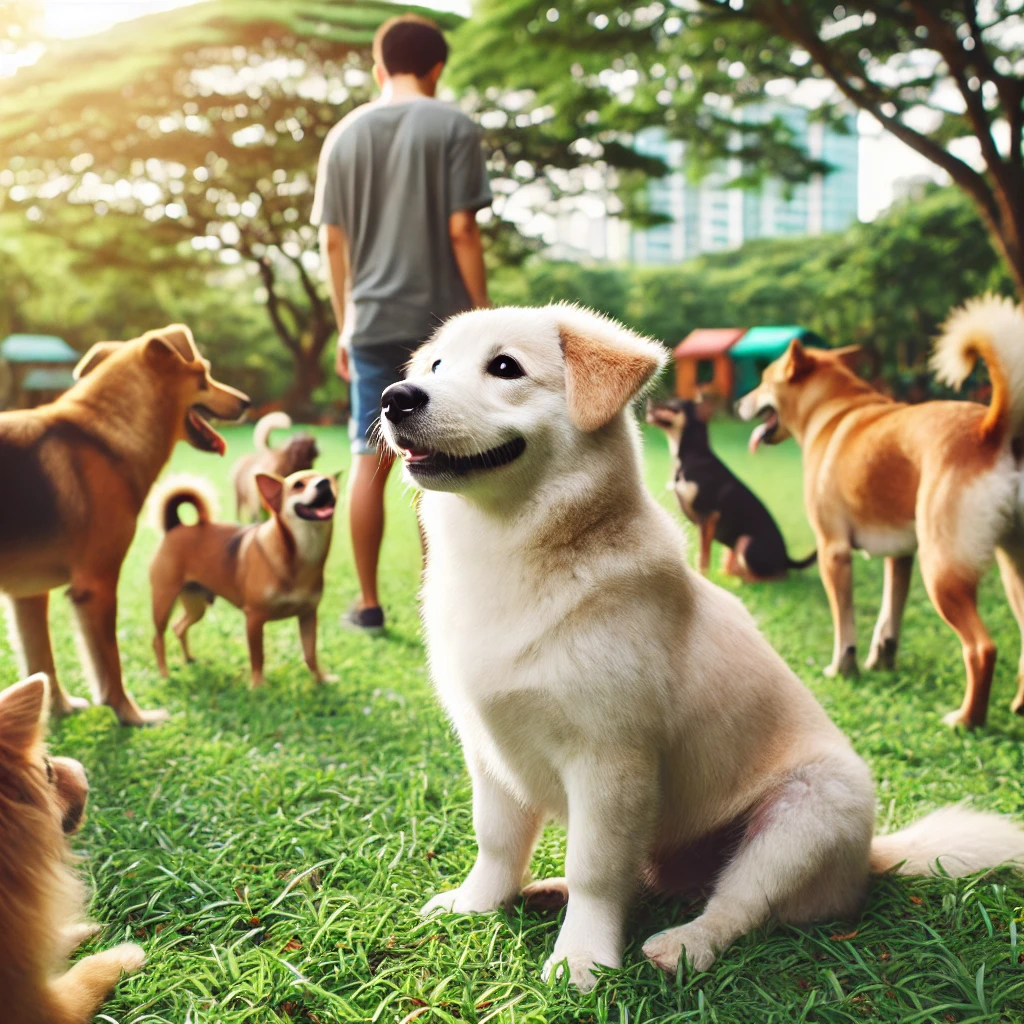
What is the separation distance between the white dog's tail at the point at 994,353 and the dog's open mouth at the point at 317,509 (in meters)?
2.26

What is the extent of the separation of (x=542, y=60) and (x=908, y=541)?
28.1 feet

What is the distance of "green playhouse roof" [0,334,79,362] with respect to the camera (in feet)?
62.8

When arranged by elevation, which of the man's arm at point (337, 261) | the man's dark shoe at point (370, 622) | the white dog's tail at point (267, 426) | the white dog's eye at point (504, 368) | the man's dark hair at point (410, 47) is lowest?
the man's dark shoe at point (370, 622)

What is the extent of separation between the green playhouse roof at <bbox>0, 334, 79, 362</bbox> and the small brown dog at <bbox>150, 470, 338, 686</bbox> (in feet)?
59.1

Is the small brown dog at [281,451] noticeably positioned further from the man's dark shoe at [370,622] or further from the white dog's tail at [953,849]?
the white dog's tail at [953,849]

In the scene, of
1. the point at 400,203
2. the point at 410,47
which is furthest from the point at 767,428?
the point at 410,47

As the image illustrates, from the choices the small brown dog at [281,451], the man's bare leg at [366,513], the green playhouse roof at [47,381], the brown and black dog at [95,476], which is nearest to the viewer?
the brown and black dog at [95,476]

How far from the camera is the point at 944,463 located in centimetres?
312

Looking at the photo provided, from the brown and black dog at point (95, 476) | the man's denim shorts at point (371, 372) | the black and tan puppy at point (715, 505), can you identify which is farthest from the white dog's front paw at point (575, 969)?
the black and tan puppy at point (715, 505)

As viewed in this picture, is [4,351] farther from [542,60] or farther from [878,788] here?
[878,788]

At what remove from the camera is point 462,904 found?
1.91m

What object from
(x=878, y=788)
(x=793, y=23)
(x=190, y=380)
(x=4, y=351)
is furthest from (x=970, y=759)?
(x=4, y=351)

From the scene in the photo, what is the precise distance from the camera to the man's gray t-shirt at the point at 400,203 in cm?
367

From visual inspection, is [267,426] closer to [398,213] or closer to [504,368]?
[398,213]
